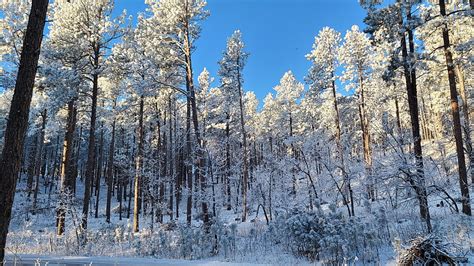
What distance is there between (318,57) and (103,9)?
703 inches

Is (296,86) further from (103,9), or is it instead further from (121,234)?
(121,234)

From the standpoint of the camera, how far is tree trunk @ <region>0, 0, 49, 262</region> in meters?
6.03

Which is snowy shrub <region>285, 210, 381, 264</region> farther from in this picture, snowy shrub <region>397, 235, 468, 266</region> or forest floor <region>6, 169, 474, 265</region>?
snowy shrub <region>397, 235, 468, 266</region>

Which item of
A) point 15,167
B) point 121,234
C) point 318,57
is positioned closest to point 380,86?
point 318,57

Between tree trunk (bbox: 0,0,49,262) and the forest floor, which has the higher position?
tree trunk (bbox: 0,0,49,262)

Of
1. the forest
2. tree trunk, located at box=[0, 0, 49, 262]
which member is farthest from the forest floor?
tree trunk, located at box=[0, 0, 49, 262]

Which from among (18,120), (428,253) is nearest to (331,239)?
(428,253)

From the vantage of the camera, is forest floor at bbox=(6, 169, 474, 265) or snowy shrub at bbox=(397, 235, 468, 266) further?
forest floor at bbox=(6, 169, 474, 265)

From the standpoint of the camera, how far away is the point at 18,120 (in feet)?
20.8

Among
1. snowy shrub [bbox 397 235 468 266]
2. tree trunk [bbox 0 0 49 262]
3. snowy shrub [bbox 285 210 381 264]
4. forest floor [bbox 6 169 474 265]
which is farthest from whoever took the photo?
snowy shrub [bbox 285 210 381 264]

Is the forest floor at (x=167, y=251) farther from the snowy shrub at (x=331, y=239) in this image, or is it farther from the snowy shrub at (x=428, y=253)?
the snowy shrub at (x=428, y=253)

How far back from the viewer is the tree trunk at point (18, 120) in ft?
19.8

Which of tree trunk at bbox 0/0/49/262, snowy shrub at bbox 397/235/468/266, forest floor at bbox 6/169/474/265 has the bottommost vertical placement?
forest floor at bbox 6/169/474/265

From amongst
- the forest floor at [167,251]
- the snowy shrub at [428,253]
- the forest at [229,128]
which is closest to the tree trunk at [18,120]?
the forest at [229,128]
